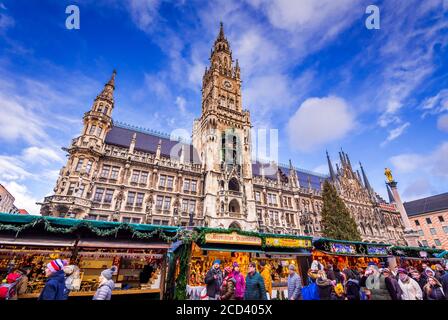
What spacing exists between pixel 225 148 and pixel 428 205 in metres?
62.5

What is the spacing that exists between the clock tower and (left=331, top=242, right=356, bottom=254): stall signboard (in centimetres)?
1293

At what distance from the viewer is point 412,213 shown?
56062 mm

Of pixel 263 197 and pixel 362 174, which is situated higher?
pixel 362 174

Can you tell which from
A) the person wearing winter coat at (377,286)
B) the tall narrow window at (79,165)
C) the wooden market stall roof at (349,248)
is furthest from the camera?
the tall narrow window at (79,165)

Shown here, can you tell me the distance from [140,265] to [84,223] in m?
7.21

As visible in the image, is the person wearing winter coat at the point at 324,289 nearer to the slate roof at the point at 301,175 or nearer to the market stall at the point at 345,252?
the market stall at the point at 345,252

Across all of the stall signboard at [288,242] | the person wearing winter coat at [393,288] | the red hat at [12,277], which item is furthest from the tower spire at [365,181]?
the red hat at [12,277]

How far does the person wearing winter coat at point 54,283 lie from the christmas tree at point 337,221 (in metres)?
26.0

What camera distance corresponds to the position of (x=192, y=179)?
96.7ft

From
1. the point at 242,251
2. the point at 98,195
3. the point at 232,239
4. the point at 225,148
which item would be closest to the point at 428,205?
the point at 225,148

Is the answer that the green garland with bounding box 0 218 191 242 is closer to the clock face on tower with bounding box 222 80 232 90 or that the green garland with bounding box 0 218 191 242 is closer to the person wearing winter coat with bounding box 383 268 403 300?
the person wearing winter coat with bounding box 383 268 403 300

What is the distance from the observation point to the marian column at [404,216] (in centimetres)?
2844
